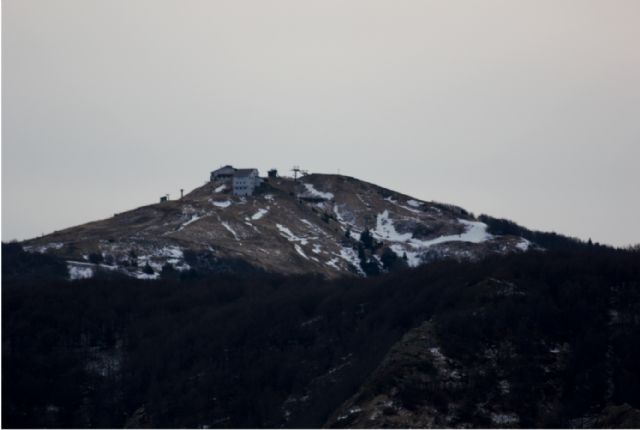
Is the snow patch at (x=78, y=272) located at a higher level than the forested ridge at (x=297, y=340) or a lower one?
higher

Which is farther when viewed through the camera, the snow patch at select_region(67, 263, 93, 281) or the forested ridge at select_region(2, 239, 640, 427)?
the snow patch at select_region(67, 263, 93, 281)

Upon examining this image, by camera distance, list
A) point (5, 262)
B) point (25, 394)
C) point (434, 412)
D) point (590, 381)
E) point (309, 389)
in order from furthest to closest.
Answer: point (5, 262)
point (25, 394)
point (309, 389)
point (590, 381)
point (434, 412)

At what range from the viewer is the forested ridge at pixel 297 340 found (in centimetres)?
12281

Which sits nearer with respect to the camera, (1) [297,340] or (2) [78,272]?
(1) [297,340]

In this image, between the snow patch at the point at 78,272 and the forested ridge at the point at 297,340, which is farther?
the snow patch at the point at 78,272

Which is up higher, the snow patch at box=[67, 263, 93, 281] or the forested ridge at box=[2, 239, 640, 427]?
the snow patch at box=[67, 263, 93, 281]

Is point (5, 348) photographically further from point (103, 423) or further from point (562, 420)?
point (562, 420)

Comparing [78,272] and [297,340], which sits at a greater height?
[78,272]

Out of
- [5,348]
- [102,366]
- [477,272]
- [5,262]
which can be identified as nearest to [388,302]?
[477,272]

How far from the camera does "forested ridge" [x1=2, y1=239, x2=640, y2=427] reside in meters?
123

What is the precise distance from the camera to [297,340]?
478 feet

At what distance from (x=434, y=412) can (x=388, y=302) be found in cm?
A: 3744

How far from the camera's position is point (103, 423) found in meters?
135

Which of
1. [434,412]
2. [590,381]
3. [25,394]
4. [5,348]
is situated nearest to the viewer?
[434,412]
